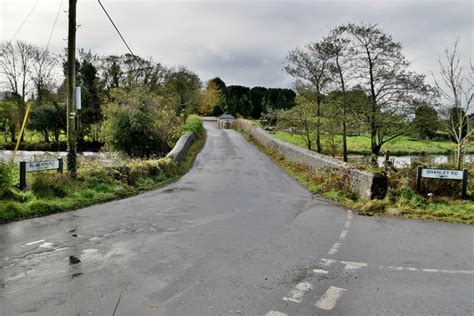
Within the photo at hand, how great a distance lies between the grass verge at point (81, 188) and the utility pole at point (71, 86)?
50 centimetres

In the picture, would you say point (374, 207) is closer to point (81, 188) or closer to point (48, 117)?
point (81, 188)

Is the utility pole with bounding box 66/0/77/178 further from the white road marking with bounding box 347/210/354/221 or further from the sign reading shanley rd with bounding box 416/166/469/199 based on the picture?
the sign reading shanley rd with bounding box 416/166/469/199

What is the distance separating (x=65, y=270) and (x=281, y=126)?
23.5m

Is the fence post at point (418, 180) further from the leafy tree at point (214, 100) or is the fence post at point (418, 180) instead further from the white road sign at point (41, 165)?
the leafy tree at point (214, 100)

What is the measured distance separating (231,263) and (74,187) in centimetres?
706

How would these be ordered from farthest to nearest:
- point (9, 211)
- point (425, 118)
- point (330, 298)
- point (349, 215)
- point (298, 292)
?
point (425, 118) < point (349, 215) < point (9, 211) < point (298, 292) < point (330, 298)

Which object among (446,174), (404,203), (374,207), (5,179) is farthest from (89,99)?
(446,174)

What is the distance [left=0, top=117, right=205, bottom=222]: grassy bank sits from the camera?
941cm

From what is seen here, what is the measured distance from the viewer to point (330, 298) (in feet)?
16.4

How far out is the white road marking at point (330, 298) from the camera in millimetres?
4779

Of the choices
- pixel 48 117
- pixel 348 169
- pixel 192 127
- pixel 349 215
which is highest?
pixel 48 117

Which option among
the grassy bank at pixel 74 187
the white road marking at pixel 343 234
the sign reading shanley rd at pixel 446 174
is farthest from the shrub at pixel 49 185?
the sign reading shanley rd at pixel 446 174

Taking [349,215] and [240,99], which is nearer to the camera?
[349,215]

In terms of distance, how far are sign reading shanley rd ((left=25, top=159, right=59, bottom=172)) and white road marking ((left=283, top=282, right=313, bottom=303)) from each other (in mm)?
8702
